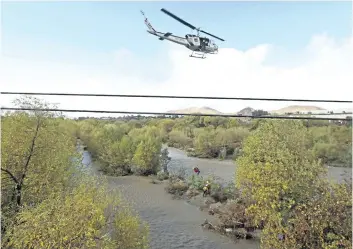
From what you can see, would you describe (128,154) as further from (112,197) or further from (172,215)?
(112,197)

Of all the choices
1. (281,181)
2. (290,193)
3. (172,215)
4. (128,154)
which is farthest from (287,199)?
(128,154)

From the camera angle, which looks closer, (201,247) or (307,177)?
(307,177)

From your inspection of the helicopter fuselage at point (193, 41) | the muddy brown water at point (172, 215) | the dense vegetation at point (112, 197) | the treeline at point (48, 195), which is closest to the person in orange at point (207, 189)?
the muddy brown water at point (172, 215)

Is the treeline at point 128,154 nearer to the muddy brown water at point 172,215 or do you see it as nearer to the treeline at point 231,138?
the muddy brown water at point 172,215

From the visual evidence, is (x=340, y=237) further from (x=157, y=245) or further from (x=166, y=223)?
(x=166, y=223)

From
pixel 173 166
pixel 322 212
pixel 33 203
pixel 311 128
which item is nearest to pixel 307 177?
pixel 322 212

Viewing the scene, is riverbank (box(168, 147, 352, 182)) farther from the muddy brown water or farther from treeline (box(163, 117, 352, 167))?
treeline (box(163, 117, 352, 167))
